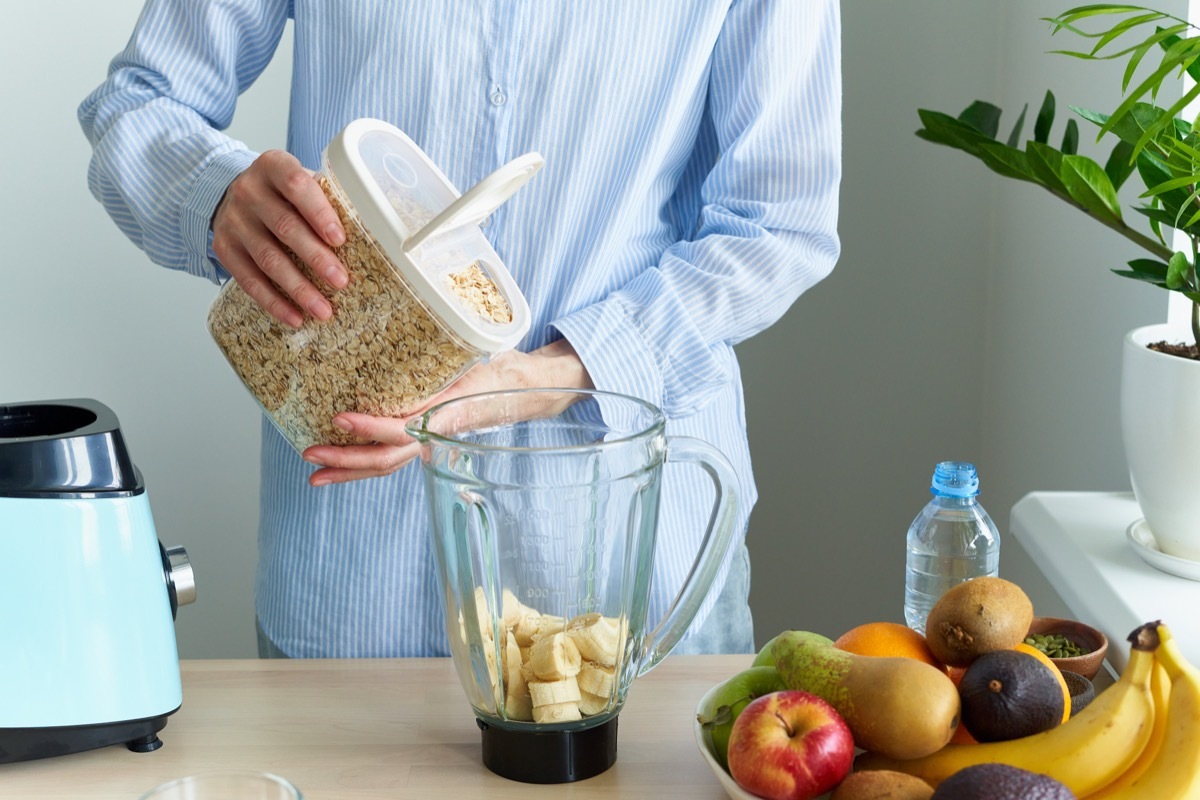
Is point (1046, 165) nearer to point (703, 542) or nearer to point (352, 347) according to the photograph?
point (703, 542)

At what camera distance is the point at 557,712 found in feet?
2.29

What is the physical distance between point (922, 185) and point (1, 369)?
1.21 meters

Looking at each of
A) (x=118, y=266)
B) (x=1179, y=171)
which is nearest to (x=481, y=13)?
(x=1179, y=171)

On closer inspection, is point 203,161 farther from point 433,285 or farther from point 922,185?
point 922,185

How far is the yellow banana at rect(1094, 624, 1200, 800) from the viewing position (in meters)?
0.60

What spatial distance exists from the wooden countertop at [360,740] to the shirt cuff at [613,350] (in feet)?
0.66

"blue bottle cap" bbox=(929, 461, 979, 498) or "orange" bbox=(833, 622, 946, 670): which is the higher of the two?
"blue bottle cap" bbox=(929, 461, 979, 498)

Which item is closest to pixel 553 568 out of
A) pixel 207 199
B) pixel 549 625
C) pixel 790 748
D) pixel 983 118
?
pixel 549 625

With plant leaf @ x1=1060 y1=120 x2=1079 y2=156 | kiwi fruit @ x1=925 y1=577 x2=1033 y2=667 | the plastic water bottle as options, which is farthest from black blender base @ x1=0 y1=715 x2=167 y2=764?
plant leaf @ x1=1060 y1=120 x2=1079 y2=156

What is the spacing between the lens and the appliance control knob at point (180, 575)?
0.79m

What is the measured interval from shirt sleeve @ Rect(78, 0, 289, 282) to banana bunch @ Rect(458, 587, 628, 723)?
39cm

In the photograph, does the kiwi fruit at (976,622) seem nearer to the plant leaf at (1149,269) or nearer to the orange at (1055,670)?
the orange at (1055,670)

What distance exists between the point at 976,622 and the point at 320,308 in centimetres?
40

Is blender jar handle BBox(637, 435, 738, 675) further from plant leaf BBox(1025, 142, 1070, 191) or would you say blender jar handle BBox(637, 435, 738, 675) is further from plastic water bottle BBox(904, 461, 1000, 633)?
plant leaf BBox(1025, 142, 1070, 191)
